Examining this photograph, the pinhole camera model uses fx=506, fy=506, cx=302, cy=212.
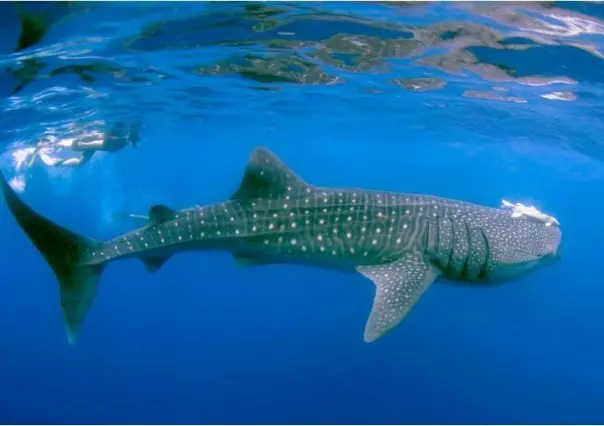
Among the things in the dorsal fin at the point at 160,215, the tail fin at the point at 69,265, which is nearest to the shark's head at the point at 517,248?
the dorsal fin at the point at 160,215

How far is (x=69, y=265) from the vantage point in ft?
20.9

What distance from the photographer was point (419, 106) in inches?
754

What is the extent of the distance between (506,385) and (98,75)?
15924mm

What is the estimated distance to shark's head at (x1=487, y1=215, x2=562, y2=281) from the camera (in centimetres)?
667

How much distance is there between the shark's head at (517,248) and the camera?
6.67 m

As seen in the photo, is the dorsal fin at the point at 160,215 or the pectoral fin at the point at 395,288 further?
the dorsal fin at the point at 160,215

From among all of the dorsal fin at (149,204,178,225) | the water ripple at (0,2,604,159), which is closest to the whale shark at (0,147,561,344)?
the dorsal fin at (149,204,178,225)

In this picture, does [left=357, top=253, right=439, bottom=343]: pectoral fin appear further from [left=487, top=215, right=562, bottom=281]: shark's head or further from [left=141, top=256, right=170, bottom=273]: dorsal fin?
[left=141, top=256, right=170, bottom=273]: dorsal fin

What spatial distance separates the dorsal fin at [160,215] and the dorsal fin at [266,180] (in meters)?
0.88

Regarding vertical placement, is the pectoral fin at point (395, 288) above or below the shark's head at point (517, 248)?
below

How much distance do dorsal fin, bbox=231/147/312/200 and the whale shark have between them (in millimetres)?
14

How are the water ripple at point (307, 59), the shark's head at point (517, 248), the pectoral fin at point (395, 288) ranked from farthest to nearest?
the water ripple at point (307, 59), the shark's head at point (517, 248), the pectoral fin at point (395, 288)

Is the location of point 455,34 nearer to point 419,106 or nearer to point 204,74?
point 204,74

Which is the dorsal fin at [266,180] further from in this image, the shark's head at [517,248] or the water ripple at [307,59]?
the water ripple at [307,59]
